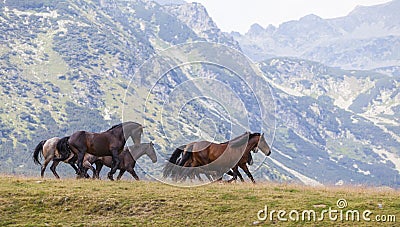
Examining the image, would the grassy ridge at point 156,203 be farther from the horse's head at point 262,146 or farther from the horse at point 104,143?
the horse's head at point 262,146

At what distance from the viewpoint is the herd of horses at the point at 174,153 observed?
28781 millimetres

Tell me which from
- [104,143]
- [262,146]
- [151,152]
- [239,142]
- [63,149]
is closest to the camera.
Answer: [104,143]

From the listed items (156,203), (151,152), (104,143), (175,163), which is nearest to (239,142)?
(175,163)

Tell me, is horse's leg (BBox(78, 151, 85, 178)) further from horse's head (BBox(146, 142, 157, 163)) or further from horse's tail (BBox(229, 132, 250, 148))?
horse's tail (BBox(229, 132, 250, 148))

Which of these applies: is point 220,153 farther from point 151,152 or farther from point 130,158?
point 130,158

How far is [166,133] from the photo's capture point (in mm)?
27750

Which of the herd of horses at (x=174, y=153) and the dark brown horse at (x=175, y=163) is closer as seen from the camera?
the herd of horses at (x=174, y=153)

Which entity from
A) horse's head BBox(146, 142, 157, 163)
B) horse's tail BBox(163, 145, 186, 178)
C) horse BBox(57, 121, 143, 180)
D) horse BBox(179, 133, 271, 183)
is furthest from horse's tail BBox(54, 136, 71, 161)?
horse BBox(179, 133, 271, 183)

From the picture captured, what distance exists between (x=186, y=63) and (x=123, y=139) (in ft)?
15.4

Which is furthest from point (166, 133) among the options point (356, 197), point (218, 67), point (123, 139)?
point (356, 197)

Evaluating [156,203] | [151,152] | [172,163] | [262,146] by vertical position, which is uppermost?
[262,146]

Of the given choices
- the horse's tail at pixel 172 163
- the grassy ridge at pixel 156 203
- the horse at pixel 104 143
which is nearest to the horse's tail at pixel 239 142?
the horse's tail at pixel 172 163

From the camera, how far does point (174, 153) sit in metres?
31.6

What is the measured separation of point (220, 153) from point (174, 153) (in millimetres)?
3385
